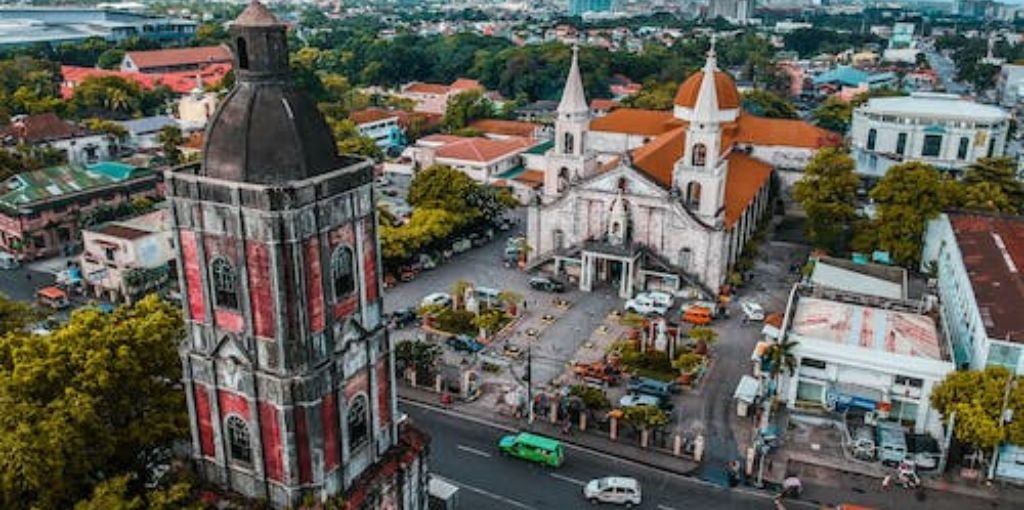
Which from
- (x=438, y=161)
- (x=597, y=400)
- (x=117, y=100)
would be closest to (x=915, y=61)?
(x=438, y=161)

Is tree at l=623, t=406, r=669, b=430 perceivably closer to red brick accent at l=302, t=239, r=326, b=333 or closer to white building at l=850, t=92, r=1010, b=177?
red brick accent at l=302, t=239, r=326, b=333

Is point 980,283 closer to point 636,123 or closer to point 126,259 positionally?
point 636,123

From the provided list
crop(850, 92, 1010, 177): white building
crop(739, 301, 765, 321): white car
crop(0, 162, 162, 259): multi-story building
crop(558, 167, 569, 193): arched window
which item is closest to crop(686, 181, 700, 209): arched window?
crop(739, 301, 765, 321): white car

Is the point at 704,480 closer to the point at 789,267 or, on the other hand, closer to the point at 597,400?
the point at 597,400

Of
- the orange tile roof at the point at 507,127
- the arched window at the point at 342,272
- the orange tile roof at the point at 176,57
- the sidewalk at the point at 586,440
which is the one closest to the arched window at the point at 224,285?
the arched window at the point at 342,272

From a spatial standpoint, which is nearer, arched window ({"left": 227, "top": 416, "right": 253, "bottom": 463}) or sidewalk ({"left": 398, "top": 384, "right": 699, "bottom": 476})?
arched window ({"left": 227, "top": 416, "right": 253, "bottom": 463})
